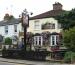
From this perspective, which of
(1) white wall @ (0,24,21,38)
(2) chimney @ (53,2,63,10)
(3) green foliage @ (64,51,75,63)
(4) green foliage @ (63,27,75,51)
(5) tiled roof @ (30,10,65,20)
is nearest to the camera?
(3) green foliage @ (64,51,75,63)

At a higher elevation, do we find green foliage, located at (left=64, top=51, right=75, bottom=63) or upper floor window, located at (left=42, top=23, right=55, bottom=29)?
upper floor window, located at (left=42, top=23, right=55, bottom=29)

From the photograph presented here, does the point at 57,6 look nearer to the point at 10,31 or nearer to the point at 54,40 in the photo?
the point at 54,40

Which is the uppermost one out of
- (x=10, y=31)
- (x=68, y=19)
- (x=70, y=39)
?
(x=68, y=19)

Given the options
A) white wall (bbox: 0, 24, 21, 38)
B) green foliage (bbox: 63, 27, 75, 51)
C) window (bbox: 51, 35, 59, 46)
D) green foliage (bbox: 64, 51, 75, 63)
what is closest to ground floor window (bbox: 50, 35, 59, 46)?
window (bbox: 51, 35, 59, 46)

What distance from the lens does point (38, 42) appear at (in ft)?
180

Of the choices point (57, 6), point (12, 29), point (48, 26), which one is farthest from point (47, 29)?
point (12, 29)

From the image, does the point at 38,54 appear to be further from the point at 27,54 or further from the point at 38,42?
the point at 38,42

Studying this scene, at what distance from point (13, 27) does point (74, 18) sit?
2037 centimetres

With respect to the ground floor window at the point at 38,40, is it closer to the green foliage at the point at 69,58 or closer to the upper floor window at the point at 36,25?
the upper floor window at the point at 36,25

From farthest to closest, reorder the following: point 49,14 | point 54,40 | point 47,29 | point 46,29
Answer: point 49,14
point 46,29
point 47,29
point 54,40

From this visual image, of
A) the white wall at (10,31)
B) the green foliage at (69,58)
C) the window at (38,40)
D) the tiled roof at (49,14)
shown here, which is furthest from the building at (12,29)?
the green foliage at (69,58)

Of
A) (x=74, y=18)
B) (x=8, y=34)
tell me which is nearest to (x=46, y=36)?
(x=74, y=18)

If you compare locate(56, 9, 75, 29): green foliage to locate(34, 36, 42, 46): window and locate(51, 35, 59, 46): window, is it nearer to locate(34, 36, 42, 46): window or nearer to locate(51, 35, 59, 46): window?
locate(51, 35, 59, 46): window

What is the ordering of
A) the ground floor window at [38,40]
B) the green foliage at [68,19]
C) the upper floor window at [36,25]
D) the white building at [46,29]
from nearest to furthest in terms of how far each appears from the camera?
the green foliage at [68,19]
the white building at [46,29]
the ground floor window at [38,40]
the upper floor window at [36,25]
